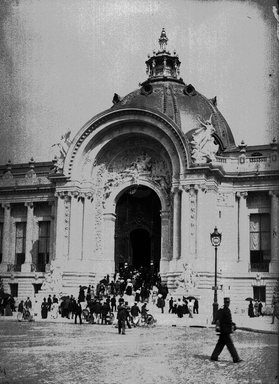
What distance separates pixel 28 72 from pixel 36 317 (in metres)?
19.3

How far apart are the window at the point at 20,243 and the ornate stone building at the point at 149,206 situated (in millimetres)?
76

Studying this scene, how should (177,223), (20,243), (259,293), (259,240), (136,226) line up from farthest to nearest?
(20,243) → (136,226) → (259,240) → (259,293) → (177,223)

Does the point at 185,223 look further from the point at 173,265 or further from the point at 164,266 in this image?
the point at 164,266

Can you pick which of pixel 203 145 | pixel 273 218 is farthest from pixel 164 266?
pixel 203 145

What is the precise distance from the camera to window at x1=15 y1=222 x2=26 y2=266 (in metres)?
46.7

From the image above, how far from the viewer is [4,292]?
4397cm

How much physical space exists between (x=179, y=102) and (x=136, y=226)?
9520 millimetres

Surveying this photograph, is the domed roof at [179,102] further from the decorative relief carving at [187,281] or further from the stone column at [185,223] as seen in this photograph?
the decorative relief carving at [187,281]

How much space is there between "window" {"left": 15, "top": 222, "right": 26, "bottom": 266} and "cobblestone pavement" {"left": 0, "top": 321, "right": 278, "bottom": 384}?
958 inches

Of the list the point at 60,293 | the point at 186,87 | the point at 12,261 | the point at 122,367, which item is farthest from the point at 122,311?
the point at 186,87

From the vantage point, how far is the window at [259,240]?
136ft

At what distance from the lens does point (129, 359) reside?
1511cm

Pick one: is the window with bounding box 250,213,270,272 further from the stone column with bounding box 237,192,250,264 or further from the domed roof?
the domed roof

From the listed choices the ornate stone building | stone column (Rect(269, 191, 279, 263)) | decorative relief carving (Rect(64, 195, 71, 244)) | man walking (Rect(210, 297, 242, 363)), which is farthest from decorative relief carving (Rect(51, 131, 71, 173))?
man walking (Rect(210, 297, 242, 363))
